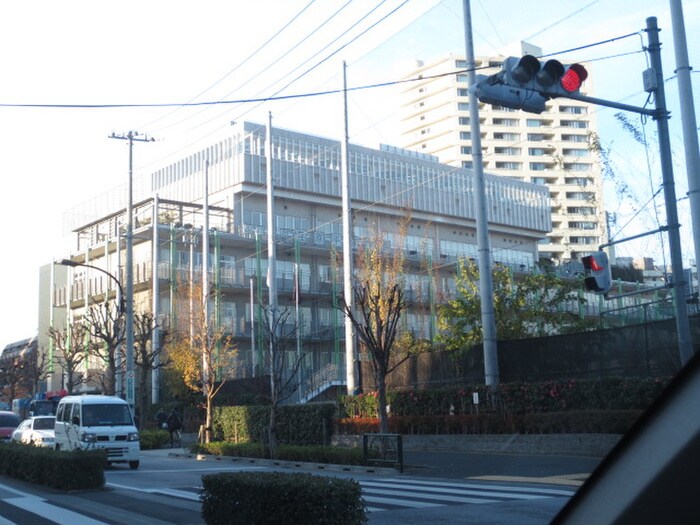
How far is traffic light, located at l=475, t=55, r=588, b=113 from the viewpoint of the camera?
13.0m

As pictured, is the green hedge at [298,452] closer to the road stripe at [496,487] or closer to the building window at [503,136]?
the road stripe at [496,487]

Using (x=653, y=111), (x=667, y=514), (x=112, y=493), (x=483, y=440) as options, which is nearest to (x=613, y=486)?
(x=667, y=514)

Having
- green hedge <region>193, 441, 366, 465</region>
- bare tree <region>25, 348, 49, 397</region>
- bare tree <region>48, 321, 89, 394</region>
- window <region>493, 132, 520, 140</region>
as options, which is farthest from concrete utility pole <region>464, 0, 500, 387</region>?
window <region>493, 132, 520, 140</region>

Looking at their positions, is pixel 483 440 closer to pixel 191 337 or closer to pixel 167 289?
pixel 191 337

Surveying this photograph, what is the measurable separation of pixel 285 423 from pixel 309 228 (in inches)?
1011

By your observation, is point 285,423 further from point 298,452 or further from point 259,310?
point 259,310

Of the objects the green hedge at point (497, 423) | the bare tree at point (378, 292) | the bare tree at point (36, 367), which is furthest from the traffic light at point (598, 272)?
the bare tree at point (36, 367)

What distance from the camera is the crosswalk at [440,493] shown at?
15336 mm

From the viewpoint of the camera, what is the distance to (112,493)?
1797 cm

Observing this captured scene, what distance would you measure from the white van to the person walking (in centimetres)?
1346

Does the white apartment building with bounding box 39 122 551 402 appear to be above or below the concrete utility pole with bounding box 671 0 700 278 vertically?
above

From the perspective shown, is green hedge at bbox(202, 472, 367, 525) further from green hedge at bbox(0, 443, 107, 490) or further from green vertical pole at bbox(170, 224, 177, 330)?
green vertical pole at bbox(170, 224, 177, 330)

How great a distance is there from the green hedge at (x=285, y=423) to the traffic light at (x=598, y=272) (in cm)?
1948

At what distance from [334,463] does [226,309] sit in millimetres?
32913
